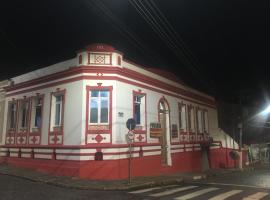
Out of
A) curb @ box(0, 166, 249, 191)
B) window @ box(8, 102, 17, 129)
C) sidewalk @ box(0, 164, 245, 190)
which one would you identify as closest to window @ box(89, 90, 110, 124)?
sidewalk @ box(0, 164, 245, 190)

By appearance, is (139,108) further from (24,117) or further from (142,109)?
(24,117)

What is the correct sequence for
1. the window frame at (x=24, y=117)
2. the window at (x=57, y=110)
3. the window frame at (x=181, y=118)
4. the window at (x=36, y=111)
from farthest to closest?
the window frame at (x=181, y=118)
the window frame at (x=24, y=117)
the window at (x=36, y=111)
the window at (x=57, y=110)

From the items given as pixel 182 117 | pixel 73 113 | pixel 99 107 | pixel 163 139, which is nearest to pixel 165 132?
pixel 163 139

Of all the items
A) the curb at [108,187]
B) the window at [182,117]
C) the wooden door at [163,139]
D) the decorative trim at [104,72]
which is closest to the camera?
the curb at [108,187]

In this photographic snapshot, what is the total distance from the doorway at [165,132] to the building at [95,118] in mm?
65

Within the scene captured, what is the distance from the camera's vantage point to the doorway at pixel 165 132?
1920 cm

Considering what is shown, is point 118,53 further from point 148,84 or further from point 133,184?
point 133,184

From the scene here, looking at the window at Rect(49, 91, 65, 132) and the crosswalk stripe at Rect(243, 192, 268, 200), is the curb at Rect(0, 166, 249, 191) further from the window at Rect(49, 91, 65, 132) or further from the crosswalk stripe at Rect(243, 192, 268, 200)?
the crosswalk stripe at Rect(243, 192, 268, 200)

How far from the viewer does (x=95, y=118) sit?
15211 mm

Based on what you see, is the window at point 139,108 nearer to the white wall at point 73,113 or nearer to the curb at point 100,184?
the white wall at point 73,113

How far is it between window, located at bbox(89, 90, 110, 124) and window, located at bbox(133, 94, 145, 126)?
2.12m

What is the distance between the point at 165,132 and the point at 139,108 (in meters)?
3.47

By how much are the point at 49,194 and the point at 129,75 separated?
840cm

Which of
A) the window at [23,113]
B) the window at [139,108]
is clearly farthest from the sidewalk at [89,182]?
the window at [23,113]
